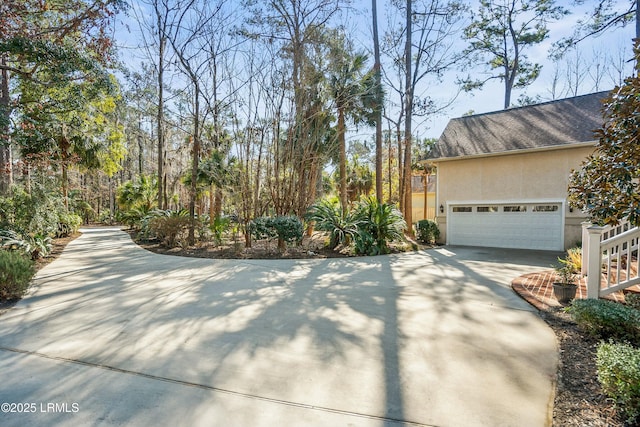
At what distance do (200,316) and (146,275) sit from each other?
121 inches

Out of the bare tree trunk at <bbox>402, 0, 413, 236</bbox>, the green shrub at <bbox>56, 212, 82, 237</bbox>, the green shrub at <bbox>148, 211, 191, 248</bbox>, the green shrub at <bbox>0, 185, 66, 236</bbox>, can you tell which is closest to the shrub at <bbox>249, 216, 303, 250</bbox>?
the green shrub at <bbox>148, 211, 191, 248</bbox>

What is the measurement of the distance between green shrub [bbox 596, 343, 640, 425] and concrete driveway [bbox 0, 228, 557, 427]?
1.36 ft

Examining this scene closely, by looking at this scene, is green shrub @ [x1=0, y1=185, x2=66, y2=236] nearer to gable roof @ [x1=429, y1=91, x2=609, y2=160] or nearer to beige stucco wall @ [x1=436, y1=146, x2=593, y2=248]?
gable roof @ [x1=429, y1=91, x2=609, y2=160]

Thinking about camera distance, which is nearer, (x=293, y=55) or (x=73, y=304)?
(x=73, y=304)

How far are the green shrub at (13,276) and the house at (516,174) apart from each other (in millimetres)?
12643

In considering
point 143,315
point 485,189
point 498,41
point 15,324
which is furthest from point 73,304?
point 498,41

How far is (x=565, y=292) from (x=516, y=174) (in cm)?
820

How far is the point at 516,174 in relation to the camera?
11.6 metres

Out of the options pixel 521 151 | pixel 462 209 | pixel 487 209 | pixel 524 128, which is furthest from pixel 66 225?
pixel 524 128

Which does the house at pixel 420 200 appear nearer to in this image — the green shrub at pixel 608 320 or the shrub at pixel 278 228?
the shrub at pixel 278 228

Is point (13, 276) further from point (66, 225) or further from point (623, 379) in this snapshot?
point (66, 225)

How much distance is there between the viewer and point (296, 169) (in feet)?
33.6

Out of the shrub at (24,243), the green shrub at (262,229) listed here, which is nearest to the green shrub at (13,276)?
the shrub at (24,243)

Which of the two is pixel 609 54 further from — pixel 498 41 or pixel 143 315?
pixel 143 315
